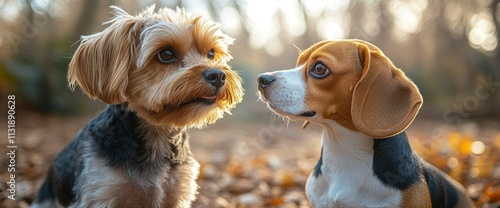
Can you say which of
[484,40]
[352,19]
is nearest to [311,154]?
[352,19]

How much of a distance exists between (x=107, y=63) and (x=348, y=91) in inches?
66.2

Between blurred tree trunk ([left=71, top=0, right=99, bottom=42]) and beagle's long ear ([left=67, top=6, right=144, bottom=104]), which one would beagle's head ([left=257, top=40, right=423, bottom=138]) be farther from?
blurred tree trunk ([left=71, top=0, right=99, bottom=42])

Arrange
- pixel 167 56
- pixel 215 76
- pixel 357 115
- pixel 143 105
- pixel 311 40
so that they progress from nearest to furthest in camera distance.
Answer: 1. pixel 357 115
2. pixel 215 76
3. pixel 143 105
4. pixel 167 56
5. pixel 311 40

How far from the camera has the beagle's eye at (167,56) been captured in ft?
11.6

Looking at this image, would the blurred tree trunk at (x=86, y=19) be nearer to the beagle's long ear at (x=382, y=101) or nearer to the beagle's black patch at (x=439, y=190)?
the beagle's long ear at (x=382, y=101)

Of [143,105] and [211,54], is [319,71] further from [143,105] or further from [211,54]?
[143,105]

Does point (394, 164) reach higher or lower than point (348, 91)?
lower

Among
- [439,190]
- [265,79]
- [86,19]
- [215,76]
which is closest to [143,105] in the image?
[215,76]

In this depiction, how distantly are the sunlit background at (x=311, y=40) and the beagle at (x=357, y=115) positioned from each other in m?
3.06

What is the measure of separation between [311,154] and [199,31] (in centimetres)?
484

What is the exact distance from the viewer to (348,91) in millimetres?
3170

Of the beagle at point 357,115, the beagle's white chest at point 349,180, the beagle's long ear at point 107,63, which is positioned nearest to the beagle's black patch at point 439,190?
the beagle at point 357,115

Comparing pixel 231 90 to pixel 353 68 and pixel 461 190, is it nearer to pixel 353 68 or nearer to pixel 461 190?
pixel 353 68

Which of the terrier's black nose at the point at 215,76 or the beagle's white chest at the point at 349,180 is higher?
the terrier's black nose at the point at 215,76
